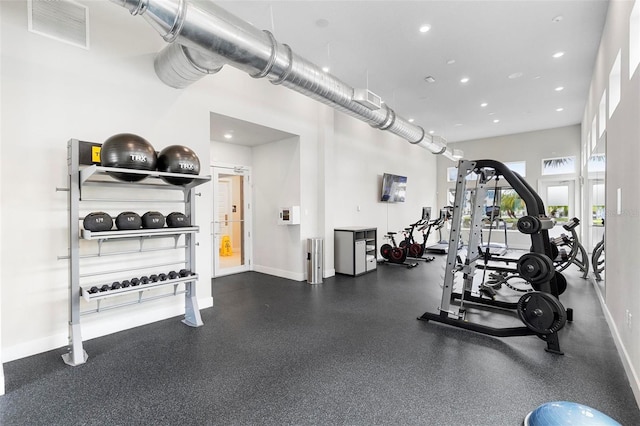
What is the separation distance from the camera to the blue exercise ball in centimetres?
182

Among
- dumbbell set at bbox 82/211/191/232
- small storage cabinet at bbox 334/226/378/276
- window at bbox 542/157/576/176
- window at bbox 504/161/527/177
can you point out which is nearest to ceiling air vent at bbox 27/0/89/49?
dumbbell set at bbox 82/211/191/232

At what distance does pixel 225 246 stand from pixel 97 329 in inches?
136

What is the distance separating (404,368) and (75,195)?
3.54 metres

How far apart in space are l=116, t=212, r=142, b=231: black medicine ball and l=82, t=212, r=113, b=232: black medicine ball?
0.10 metres

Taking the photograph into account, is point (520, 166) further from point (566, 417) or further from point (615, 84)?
point (566, 417)

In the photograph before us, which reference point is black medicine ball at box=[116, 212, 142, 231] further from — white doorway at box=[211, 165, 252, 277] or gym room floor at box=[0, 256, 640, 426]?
white doorway at box=[211, 165, 252, 277]

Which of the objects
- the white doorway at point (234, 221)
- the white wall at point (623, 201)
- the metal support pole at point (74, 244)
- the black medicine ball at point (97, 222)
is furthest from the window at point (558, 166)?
the metal support pole at point (74, 244)

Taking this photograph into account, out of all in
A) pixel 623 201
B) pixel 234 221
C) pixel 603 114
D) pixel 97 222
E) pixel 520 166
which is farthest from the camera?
pixel 520 166

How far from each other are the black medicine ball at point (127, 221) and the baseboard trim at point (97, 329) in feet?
3.77

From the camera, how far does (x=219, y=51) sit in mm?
2885

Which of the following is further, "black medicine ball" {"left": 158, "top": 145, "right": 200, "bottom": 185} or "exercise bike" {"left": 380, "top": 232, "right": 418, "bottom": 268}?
"exercise bike" {"left": 380, "top": 232, "right": 418, "bottom": 268}

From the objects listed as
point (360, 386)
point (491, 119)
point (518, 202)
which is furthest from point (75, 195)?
point (518, 202)

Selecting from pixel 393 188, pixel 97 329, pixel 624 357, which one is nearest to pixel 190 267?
pixel 97 329

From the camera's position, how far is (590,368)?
2852 mm
